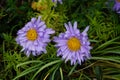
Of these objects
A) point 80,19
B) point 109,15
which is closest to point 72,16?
point 80,19

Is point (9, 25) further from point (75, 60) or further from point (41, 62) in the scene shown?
point (75, 60)

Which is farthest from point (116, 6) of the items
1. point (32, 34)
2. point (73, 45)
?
point (32, 34)

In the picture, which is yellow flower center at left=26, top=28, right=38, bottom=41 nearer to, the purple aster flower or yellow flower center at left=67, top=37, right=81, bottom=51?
yellow flower center at left=67, top=37, right=81, bottom=51

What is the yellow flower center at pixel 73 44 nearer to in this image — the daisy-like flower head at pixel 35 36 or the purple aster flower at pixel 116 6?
the daisy-like flower head at pixel 35 36

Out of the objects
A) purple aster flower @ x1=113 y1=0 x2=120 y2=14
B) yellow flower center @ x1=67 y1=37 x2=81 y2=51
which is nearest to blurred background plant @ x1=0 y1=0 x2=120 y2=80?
purple aster flower @ x1=113 y1=0 x2=120 y2=14

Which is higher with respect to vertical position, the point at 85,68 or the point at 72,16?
the point at 72,16

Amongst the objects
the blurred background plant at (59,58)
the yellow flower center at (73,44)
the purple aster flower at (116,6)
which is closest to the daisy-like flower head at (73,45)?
the yellow flower center at (73,44)
